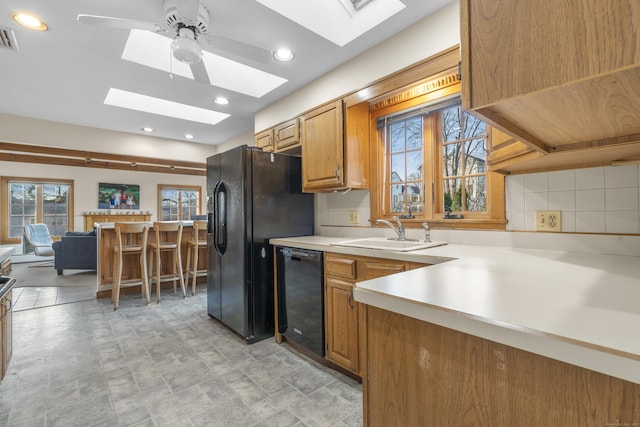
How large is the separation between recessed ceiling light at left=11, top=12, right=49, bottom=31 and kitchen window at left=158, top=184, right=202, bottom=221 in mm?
Answer: 6571

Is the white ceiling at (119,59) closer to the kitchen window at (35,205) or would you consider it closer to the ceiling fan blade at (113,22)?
the ceiling fan blade at (113,22)

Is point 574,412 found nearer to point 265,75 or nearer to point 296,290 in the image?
point 296,290

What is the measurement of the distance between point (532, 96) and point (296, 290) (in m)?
2.07

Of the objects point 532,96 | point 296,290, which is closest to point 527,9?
point 532,96

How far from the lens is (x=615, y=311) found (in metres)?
0.62

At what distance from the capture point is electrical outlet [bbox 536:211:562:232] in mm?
1606

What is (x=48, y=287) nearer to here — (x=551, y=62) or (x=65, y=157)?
(x=65, y=157)

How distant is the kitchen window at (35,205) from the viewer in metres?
6.66

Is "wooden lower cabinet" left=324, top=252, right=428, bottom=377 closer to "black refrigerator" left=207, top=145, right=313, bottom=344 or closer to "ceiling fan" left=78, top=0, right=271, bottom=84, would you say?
"black refrigerator" left=207, top=145, right=313, bottom=344

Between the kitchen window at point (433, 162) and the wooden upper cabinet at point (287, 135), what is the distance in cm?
82

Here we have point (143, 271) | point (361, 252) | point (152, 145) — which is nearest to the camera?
point (361, 252)

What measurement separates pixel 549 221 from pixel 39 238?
8.91 meters

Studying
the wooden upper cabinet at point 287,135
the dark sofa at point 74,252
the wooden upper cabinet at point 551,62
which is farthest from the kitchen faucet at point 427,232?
the dark sofa at point 74,252

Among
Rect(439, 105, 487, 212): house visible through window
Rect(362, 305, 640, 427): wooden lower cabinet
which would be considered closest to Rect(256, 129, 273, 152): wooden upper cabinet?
Rect(439, 105, 487, 212): house visible through window
